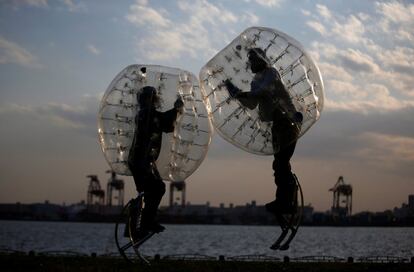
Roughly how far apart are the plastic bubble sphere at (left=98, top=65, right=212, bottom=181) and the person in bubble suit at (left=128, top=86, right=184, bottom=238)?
0.47 feet

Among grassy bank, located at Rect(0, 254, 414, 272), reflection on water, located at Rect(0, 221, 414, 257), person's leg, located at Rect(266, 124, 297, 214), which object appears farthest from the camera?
reflection on water, located at Rect(0, 221, 414, 257)

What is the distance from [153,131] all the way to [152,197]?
144 cm

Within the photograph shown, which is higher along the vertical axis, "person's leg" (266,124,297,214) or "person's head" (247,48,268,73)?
"person's head" (247,48,268,73)

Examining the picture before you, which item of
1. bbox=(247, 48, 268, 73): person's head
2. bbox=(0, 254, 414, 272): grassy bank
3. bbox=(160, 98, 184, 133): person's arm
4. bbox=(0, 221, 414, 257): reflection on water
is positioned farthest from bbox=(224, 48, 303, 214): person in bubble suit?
bbox=(0, 221, 414, 257): reflection on water

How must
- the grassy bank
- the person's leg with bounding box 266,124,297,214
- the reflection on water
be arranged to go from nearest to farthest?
the grassy bank, the person's leg with bounding box 266,124,297,214, the reflection on water

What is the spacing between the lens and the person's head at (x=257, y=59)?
45.3 feet

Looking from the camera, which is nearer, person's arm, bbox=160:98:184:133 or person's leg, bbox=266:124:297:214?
person's leg, bbox=266:124:297:214

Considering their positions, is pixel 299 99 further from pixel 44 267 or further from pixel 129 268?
pixel 44 267

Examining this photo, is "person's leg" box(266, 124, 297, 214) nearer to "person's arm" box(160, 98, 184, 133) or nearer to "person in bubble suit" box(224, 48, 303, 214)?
"person in bubble suit" box(224, 48, 303, 214)

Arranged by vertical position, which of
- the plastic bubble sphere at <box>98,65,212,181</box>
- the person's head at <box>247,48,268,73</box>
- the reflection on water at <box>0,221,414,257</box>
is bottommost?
the reflection on water at <box>0,221,414,257</box>

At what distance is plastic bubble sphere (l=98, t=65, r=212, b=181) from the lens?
48.6 feet

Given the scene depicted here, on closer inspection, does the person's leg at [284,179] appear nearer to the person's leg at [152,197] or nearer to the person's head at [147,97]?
the person's leg at [152,197]

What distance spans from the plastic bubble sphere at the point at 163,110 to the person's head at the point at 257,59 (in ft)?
5.82

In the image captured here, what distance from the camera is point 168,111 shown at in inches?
584
